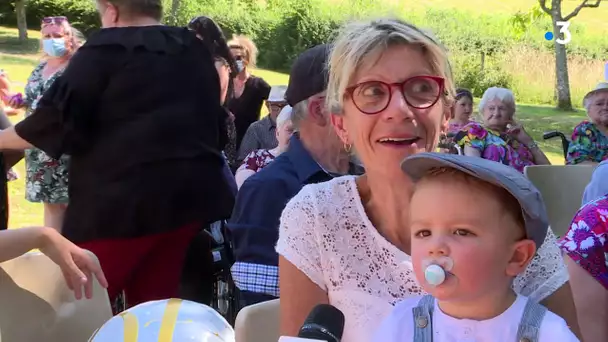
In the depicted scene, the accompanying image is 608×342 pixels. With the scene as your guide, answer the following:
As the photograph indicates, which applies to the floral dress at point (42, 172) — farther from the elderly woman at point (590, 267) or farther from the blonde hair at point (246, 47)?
the elderly woman at point (590, 267)

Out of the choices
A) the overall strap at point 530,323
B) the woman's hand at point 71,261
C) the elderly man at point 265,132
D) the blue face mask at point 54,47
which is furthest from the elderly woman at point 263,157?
the overall strap at point 530,323

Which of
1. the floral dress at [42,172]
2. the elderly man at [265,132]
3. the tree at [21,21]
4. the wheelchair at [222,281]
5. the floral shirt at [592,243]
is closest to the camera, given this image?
the floral shirt at [592,243]

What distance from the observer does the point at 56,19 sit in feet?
15.1

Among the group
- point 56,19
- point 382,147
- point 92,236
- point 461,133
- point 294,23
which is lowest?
point 294,23

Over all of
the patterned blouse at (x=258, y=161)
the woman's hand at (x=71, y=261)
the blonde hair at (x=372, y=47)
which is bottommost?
the patterned blouse at (x=258, y=161)

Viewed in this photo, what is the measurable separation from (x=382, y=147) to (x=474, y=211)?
484 millimetres

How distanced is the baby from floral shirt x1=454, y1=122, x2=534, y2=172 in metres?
4.77

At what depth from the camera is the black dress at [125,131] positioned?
2740mm

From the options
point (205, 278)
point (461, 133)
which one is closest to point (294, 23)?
point (461, 133)

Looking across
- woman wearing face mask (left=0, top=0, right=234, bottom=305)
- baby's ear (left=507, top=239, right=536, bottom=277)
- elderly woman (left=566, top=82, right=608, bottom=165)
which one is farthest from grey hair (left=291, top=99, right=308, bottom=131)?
elderly woman (left=566, top=82, right=608, bottom=165)

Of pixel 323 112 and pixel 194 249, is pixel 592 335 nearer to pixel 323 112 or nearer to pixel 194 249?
pixel 323 112

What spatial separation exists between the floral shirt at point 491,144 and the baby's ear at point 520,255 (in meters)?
4.76

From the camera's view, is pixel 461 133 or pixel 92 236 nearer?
pixel 92 236

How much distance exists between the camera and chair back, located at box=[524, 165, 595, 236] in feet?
15.3
